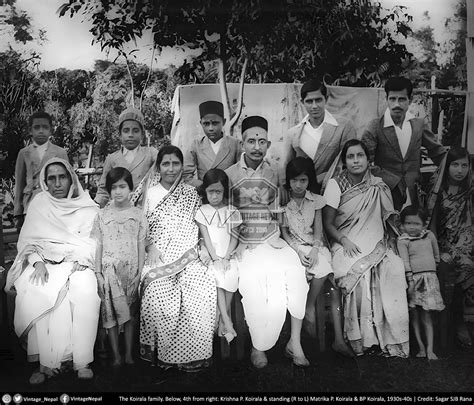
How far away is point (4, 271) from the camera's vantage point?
3.48 meters

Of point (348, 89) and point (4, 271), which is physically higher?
point (348, 89)

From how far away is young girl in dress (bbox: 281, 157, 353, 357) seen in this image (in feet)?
11.3

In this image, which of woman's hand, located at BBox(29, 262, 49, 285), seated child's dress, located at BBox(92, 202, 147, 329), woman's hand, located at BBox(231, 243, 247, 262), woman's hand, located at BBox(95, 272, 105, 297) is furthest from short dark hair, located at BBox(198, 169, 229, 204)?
woman's hand, located at BBox(29, 262, 49, 285)

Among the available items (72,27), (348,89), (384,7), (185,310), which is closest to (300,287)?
(185,310)

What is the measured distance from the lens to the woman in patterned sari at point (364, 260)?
3447 millimetres

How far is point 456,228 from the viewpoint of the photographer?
3.59m

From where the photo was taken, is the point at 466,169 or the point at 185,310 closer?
the point at 185,310

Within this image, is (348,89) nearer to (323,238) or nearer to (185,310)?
(323,238)

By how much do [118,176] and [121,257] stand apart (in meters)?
0.49

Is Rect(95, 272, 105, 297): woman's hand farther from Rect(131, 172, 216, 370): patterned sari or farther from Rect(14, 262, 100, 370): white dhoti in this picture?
Rect(131, 172, 216, 370): patterned sari

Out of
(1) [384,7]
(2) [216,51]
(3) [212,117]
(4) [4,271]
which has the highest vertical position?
(1) [384,7]

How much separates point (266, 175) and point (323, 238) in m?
0.53

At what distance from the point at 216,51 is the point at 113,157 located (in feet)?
3.03

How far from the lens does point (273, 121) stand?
3480mm
